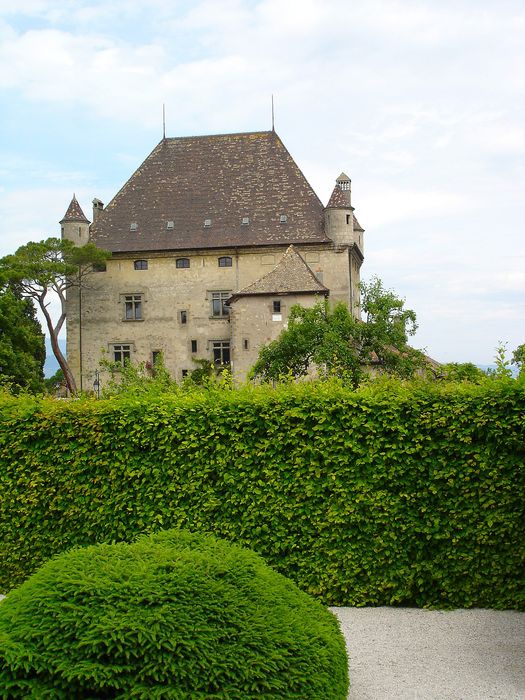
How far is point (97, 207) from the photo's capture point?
196ft

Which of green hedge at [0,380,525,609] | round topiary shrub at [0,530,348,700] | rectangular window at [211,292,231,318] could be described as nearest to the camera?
round topiary shrub at [0,530,348,700]

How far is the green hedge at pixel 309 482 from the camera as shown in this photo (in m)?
9.88

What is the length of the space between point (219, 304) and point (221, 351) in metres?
3.07

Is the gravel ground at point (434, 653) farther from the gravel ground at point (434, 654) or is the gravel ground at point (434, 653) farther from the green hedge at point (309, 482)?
the green hedge at point (309, 482)

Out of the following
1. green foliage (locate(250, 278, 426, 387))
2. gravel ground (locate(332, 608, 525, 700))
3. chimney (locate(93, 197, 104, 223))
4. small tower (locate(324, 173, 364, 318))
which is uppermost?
chimney (locate(93, 197, 104, 223))

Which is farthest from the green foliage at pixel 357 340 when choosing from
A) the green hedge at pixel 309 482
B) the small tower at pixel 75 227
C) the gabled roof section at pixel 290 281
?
the green hedge at pixel 309 482

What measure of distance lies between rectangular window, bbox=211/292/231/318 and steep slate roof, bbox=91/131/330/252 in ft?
10.4

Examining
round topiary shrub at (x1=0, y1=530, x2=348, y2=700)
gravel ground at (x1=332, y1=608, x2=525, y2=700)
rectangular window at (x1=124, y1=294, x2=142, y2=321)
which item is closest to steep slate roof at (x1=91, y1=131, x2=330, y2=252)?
rectangular window at (x1=124, y1=294, x2=142, y2=321)

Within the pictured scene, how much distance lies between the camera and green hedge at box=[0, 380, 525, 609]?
9.88m

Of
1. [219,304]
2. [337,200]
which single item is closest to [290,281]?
[337,200]

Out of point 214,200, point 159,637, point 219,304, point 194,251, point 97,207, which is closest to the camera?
point 159,637

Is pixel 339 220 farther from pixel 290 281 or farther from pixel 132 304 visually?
pixel 132 304

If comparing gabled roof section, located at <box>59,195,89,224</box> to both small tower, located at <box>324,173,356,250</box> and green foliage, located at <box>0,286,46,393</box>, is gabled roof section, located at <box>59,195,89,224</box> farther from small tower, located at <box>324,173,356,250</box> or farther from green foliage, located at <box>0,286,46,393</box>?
small tower, located at <box>324,173,356,250</box>

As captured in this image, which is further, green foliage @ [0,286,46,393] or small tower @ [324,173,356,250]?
small tower @ [324,173,356,250]
